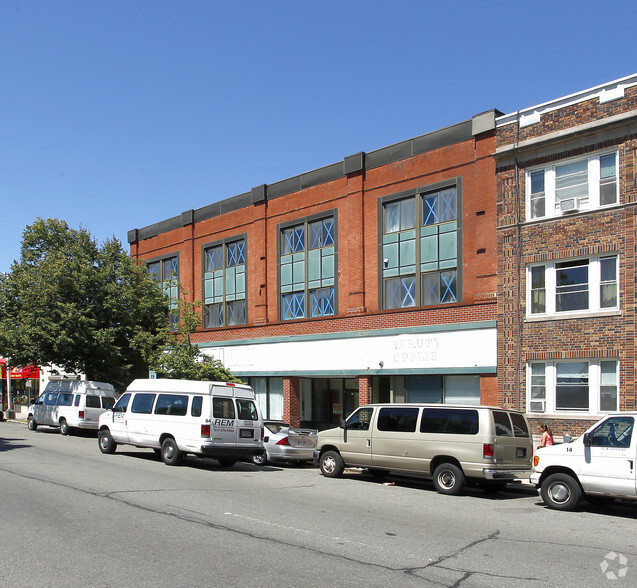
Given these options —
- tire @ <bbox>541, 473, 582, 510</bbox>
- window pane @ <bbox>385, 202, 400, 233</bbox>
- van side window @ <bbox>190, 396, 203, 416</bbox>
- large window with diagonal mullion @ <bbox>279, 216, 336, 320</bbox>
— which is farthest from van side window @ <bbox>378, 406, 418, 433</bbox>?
large window with diagonal mullion @ <bbox>279, 216, 336, 320</bbox>

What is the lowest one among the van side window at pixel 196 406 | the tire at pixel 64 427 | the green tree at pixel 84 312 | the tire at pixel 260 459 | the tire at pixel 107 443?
the tire at pixel 64 427

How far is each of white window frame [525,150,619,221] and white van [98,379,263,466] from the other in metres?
10.4

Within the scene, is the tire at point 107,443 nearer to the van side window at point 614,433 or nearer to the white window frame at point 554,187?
the van side window at point 614,433

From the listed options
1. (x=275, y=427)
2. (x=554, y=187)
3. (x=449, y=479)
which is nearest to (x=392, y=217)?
(x=554, y=187)

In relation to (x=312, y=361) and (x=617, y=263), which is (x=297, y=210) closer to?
(x=312, y=361)

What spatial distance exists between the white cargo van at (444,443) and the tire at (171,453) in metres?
4.40

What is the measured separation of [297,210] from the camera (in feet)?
92.5

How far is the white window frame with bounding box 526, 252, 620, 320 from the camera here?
18427 mm

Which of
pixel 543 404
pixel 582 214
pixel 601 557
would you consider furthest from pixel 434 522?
pixel 582 214

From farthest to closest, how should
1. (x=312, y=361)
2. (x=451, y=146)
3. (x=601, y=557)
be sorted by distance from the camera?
(x=312, y=361)
(x=451, y=146)
(x=601, y=557)

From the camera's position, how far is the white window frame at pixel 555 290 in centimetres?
1843

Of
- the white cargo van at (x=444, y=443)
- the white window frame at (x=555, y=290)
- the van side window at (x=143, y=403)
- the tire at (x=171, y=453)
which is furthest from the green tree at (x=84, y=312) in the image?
the white window frame at (x=555, y=290)

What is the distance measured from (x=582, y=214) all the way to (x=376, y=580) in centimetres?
1522

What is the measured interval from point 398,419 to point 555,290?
7769 mm
